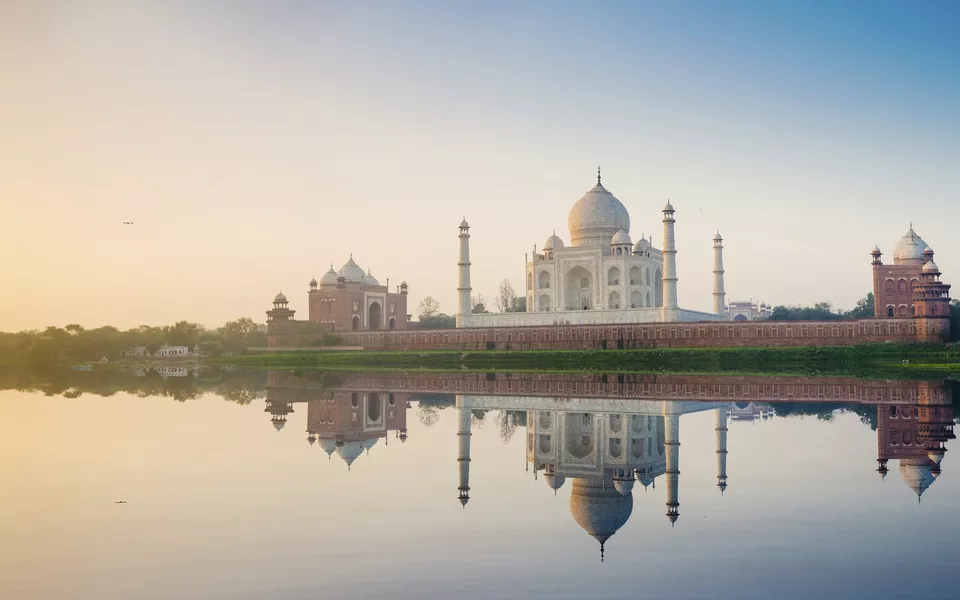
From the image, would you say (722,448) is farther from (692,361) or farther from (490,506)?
(692,361)

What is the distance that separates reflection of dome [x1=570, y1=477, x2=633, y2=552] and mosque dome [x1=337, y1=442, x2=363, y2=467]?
10.9 feet

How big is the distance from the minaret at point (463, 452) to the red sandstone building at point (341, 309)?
105 feet

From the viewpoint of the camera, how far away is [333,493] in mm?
8367

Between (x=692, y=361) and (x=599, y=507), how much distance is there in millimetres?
26134

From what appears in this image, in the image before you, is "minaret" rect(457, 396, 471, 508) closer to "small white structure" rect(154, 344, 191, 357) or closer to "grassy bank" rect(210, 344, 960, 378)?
"grassy bank" rect(210, 344, 960, 378)

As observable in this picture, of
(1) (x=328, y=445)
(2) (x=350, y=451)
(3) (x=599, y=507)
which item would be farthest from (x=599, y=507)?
(1) (x=328, y=445)

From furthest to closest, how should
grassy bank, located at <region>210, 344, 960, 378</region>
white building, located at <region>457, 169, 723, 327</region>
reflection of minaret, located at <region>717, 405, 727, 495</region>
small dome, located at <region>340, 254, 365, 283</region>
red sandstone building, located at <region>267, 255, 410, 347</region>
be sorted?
small dome, located at <region>340, 254, 365, 283</region> < red sandstone building, located at <region>267, 255, 410, 347</region> < white building, located at <region>457, 169, 723, 327</region> < grassy bank, located at <region>210, 344, 960, 378</region> < reflection of minaret, located at <region>717, 405, 727, 495</region>

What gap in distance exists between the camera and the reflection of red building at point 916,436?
29.2 ft

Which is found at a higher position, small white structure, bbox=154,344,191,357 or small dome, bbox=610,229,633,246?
small dome, bbox=610,229,633,246

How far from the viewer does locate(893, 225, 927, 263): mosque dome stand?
130 ft

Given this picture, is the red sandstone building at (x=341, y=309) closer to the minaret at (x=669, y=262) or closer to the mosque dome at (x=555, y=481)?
the minaret at (x=669, y=262)

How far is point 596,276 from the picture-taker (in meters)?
45.1

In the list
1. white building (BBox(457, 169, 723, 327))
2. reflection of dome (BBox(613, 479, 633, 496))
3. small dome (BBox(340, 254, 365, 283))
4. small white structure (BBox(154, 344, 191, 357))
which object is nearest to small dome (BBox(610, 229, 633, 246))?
white building (BBox(457, 169, 723, 327))

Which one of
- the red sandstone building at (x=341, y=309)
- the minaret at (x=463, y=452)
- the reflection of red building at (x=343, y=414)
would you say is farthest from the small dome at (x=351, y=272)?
the minaret at (x=463, y=452)
